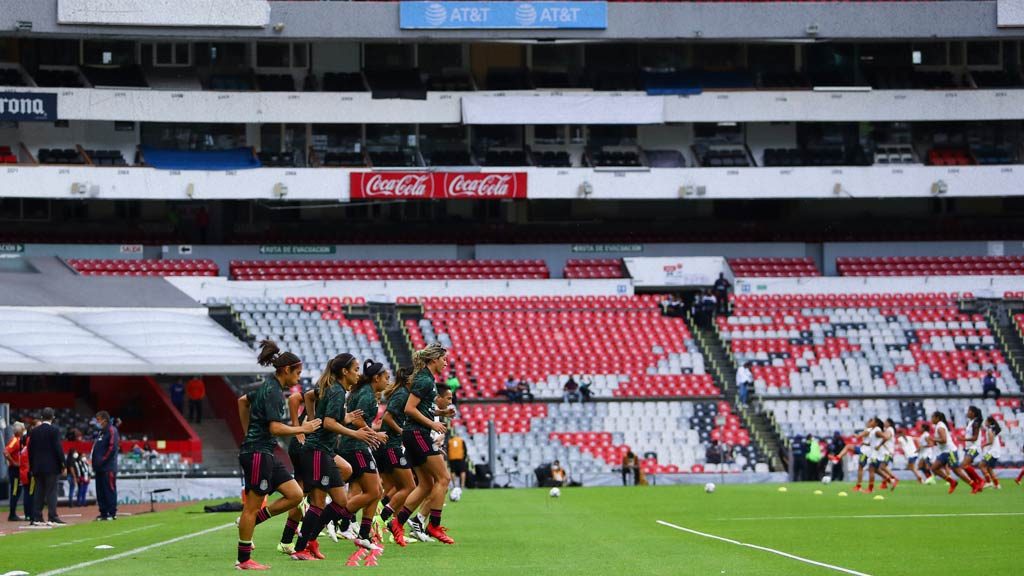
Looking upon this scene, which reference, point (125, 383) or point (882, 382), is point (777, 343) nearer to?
point (882, 382)

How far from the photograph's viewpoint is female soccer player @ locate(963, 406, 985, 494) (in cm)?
3120

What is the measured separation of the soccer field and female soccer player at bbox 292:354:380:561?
475 millimetres

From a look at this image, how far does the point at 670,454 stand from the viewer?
44.5 meters

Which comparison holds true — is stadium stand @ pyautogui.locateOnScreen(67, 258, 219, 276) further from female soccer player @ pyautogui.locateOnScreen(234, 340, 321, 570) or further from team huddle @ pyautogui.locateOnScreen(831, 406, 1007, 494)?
female soccer player @ pyautogui.locateOnScreen(234, 340, 321, 570)

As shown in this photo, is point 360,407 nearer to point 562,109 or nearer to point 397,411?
point 397,411

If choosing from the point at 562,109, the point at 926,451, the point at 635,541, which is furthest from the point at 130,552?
the point at 562,109

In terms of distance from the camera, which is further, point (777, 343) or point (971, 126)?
point (971, 126)

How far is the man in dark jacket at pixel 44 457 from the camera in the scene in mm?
25906

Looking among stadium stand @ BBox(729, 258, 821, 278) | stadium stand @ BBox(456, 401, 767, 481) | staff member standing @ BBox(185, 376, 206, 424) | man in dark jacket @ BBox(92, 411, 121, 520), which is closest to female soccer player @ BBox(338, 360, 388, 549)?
man in dark jacket @ BBox(92, 411, 121, 520)

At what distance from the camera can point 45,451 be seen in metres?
26.0

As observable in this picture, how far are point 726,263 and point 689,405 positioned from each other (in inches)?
432

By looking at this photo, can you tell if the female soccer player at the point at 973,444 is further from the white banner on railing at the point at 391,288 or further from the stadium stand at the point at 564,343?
the white banner on railing at the point at 391,288

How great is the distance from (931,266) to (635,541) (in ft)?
137

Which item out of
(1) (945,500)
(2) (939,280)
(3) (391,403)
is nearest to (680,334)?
(2) (939,280)
